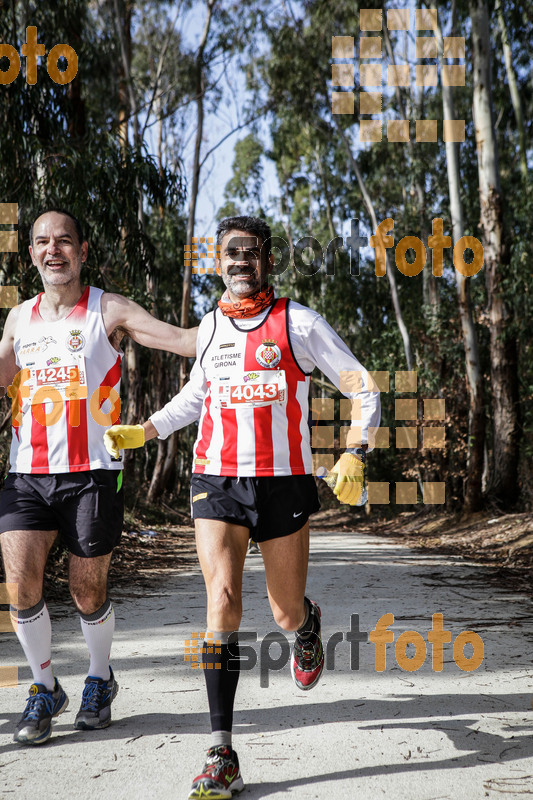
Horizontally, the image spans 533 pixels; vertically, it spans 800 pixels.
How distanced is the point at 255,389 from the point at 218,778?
140 centimetres

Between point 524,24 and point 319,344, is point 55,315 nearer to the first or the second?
point 319,344

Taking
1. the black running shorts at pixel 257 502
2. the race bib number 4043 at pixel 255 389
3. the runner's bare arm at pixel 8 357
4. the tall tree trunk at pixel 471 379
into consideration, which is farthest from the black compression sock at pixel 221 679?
the tall tree trunk at pixel 471 379

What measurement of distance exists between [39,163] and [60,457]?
317 inches

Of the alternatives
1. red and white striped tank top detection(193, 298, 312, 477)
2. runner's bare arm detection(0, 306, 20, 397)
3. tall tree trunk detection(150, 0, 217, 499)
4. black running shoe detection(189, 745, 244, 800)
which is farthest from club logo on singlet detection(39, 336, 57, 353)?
tall tree trunk detection(150, 0, 217, 499)

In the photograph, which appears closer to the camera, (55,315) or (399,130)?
(55,315)

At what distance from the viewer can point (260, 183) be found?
31.8m

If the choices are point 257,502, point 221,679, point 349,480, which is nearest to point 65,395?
point 257,502

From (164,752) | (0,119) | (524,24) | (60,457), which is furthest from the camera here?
(524,24)

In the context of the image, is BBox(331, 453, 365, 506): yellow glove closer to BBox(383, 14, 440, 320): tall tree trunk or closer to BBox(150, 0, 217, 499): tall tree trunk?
BBox(150, 0, 217, 499): tall tree trunk

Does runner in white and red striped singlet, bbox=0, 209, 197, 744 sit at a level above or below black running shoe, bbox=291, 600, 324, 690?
above

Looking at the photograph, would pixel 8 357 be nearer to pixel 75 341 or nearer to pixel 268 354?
pixel 75 341

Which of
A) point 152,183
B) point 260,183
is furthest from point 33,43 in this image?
point 260,183

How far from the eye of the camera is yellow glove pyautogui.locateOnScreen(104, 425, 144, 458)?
3.57 meters

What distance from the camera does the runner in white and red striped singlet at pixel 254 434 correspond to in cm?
324
